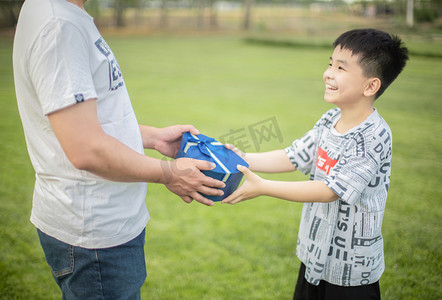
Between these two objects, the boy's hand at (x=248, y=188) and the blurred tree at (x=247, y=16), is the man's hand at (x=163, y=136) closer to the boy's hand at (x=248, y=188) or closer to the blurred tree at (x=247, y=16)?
the boy's hand at (x=248, y=188)

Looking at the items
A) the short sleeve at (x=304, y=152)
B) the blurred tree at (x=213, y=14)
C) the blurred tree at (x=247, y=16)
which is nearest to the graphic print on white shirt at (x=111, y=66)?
the short sleeve at (x=304, y=152)

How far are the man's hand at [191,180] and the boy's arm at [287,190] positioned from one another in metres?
0.14

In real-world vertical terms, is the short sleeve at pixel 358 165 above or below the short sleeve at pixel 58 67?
below

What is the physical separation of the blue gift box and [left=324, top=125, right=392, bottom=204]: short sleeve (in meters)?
0.38

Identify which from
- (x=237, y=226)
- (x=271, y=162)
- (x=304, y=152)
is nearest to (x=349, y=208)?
(x=304, y=152)

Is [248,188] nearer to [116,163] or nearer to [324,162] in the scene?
[324,162]

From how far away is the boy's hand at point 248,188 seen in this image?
1.49m

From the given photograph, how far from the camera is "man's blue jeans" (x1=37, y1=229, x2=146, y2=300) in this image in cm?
120

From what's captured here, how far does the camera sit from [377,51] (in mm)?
1531

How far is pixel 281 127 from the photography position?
6.45 meters

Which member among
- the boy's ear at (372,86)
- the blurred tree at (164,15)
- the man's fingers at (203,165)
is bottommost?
the man's fingers at (203,165)

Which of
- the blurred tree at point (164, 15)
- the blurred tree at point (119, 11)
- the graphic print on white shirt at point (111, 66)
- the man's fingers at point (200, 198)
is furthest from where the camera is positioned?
the blurred tree at point (164, 15)

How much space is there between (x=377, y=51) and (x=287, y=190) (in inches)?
27.5

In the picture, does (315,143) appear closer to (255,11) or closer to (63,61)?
(63,61)
